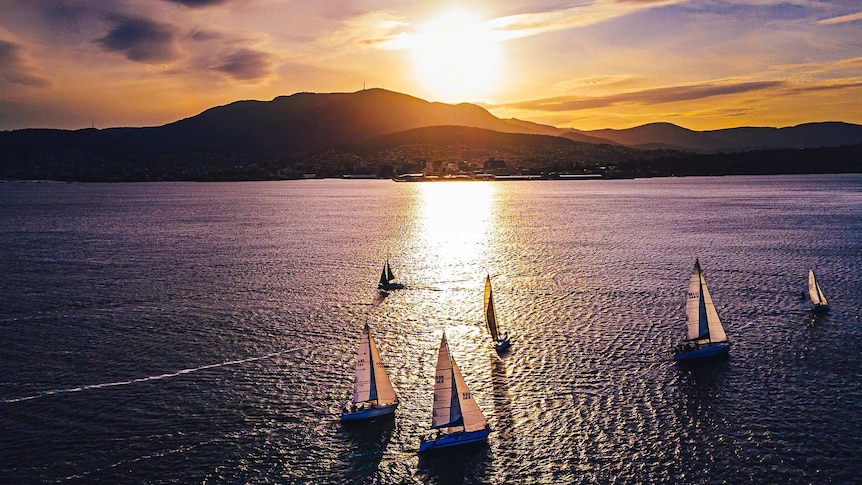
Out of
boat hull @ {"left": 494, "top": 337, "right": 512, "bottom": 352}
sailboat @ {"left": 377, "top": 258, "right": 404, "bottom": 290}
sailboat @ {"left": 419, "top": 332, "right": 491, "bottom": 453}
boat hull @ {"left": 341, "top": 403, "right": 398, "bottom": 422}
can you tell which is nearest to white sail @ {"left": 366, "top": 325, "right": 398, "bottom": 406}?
boat hull @ {"left": 341, "top": 403, "right": 398, "bottom": 422}

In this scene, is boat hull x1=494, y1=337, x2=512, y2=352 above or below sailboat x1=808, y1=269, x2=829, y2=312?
below

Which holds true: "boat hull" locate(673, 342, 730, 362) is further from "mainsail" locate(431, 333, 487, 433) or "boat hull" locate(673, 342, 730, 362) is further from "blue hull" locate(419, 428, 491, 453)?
"mainsail" locate(431, 333, 487, 433)

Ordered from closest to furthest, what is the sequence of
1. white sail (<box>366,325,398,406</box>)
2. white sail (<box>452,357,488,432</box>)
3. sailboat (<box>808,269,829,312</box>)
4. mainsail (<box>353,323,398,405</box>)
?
white sail (<box>452,357,488,432</box>) < mainsail (<box>353,323,398,405</box>) < white sail (<box>366,325,398,406</box>) < sailboat (<box>808,269,829,312</box>)

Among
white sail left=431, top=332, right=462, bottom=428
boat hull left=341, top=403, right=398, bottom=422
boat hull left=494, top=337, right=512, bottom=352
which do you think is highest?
white sail left=431, top=332, right=462, bottom=428

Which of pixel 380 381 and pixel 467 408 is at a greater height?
pixel 380 381

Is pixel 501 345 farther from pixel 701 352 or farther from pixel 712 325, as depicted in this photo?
pixel 712 325

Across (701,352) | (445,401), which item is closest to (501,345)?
(701,352)

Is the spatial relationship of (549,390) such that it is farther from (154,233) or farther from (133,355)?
(154,233)
